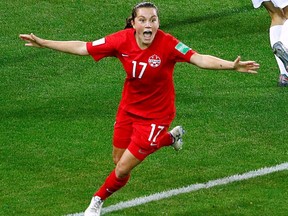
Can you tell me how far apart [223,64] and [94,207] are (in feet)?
5.91

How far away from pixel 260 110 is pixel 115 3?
679 centimetres

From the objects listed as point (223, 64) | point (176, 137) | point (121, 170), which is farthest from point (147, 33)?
point (176, 137)

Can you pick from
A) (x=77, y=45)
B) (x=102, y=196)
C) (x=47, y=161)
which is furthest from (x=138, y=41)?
(x=47, y=161)

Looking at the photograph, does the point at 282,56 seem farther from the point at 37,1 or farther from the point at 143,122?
the point at 37,1

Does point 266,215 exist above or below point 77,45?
below

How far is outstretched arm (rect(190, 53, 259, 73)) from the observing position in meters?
9.70

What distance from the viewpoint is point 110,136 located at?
13.2m

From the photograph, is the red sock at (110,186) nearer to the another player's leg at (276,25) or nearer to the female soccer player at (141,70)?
the female soccer player at (141,70)

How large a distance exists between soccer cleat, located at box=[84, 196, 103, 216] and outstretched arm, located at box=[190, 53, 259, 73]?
157cm

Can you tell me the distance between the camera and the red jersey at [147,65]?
10.2m

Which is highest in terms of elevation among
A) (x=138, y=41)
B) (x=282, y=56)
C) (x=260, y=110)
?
(x=138, y=41)

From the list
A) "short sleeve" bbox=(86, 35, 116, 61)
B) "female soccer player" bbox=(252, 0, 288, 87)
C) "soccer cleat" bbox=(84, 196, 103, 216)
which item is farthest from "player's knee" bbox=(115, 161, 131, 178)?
"female soccer player" bbox=(252, 0, 288, 87)

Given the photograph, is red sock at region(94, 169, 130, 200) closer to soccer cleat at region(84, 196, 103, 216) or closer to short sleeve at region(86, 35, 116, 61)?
soccer cleat at region(84, 196, 103, 216)

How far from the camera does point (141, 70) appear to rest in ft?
33.5
